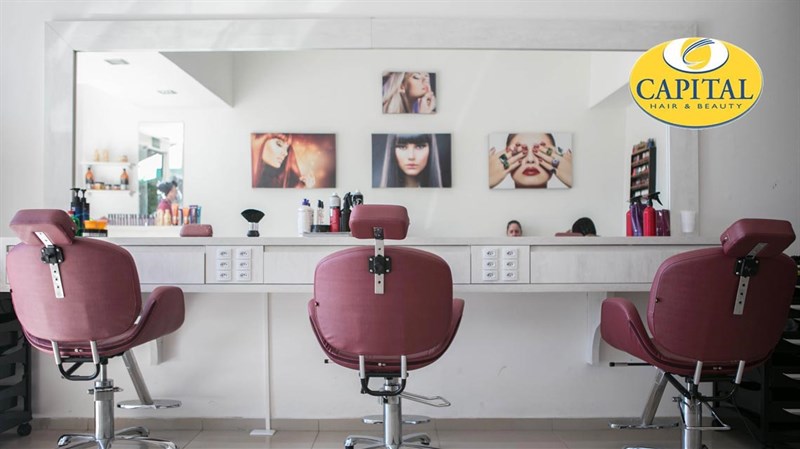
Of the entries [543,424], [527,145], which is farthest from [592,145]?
[543,424]

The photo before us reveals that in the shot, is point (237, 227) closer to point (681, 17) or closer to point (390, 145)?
point (390, 145)

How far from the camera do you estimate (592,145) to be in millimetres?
3422

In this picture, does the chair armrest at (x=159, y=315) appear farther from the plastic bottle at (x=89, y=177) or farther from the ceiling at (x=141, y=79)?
the ceiling at (x=141, y=79)

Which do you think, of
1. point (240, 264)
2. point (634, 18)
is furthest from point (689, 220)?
point (240, 264)

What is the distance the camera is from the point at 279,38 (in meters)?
3.28

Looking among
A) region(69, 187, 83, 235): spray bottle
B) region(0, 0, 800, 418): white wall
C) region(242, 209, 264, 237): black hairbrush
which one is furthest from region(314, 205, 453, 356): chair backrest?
region(69, 187, 83, 235): spray bottle

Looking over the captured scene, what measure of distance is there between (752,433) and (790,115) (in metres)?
1.69

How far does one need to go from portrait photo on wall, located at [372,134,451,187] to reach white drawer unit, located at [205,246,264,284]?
0.88 meters

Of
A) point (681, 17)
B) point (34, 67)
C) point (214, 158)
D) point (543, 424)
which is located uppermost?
point (681, 17)

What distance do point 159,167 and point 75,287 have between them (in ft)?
3.93

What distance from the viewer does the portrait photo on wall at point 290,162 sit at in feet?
11.1

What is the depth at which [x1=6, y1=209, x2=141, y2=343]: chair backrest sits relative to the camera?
7.38 ft

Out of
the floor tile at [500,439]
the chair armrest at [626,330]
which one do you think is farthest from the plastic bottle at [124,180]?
the chair armrest at [626,330]

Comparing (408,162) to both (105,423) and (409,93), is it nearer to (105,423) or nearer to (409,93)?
(409,93)
